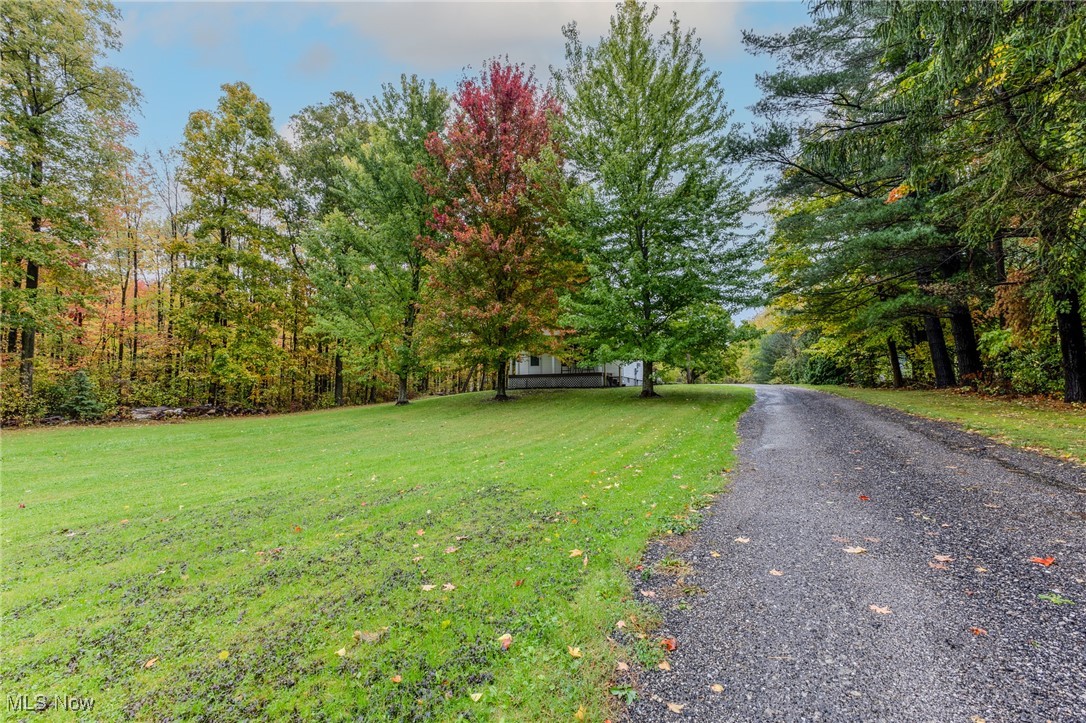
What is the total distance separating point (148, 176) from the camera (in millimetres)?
19062

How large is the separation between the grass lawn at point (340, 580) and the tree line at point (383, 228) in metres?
8.76

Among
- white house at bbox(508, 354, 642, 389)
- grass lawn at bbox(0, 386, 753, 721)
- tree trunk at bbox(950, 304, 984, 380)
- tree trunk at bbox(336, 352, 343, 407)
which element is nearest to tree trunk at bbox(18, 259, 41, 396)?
grass lawn at bbox(0, 386, 753, 721)

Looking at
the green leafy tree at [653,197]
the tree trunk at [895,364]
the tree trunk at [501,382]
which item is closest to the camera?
the green leafy tree at [653,197]

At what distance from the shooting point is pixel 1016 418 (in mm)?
8883

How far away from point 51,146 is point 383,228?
36.6 ft

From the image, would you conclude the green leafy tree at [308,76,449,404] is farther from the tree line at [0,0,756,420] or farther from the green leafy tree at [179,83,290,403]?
the green leafy tree at [179,83,290,403]

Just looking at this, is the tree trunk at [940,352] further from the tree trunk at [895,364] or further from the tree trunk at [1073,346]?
the tree trunk at [1073,346]

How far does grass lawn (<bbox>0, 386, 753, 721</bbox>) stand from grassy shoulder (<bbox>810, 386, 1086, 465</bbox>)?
4.68m

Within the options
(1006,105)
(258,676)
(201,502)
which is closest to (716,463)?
(258,676)

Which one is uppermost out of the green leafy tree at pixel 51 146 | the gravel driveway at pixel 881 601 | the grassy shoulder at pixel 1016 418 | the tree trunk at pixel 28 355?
the green leafy tree at pixel 51 146

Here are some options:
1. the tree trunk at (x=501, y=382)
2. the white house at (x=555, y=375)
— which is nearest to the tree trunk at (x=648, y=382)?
the tree trunk at (x=501, y=382)

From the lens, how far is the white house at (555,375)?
2598 centimetres

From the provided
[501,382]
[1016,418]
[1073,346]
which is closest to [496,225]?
[501,382]

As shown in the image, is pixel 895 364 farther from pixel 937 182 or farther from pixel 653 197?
pixel 653 197
